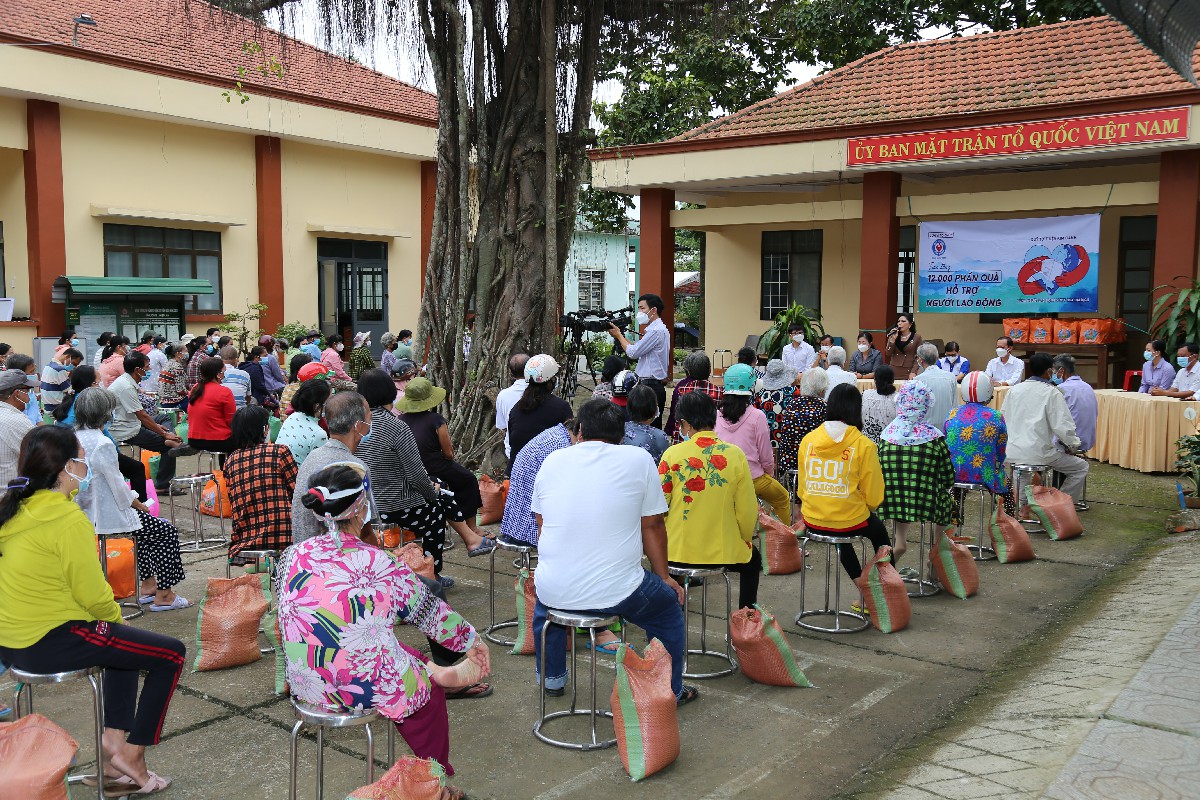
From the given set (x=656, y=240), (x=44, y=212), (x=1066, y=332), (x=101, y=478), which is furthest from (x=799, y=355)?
(x=44, y=212)

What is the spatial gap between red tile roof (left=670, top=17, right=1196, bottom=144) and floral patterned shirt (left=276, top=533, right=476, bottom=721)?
13081 millimetres

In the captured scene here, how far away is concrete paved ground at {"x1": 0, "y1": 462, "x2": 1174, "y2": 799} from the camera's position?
401cm

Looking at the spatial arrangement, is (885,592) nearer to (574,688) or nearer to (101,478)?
(574,688)

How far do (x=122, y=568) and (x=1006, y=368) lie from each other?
10.8 metres

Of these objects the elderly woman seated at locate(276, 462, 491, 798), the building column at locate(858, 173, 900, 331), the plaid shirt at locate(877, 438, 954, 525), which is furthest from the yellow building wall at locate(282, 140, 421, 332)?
→ the elderly woman seated at locate(276, 462, 491, 798)

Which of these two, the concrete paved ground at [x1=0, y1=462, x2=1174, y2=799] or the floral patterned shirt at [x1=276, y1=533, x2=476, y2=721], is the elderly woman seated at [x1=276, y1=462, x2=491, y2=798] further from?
the concrete paved ground at [x1=0, y1=462, x2=1174, y2=799]

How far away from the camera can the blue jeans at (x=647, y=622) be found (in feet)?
13.8

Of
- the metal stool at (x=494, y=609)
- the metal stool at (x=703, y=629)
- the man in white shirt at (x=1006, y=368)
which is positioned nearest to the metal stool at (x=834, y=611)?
the metal stool at (x=703, y=629)

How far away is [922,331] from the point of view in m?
17.9

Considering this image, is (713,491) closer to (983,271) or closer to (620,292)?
(983,271)

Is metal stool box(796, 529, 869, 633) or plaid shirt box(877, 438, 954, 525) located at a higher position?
plaid shirt box(877, 438, 954, 525)

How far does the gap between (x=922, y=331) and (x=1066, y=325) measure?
335cm

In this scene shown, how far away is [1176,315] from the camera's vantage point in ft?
40.9

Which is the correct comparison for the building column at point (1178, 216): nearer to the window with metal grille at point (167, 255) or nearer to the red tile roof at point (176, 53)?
the red tile roof at point (176, 53)
